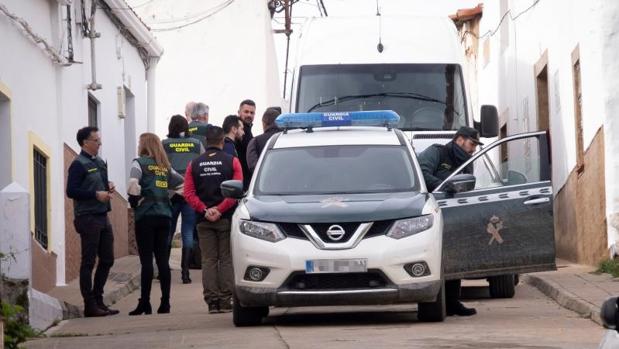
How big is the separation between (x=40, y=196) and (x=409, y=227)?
22.0 ft

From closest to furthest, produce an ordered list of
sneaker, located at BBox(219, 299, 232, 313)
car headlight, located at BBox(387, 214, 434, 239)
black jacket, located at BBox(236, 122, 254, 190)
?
car headlight, located at BBox(387, 214, 434, 239), sneaker, located at BBox(219, 299, 232, 313), black jacket, located at BBox(236, 122, 254, 190)

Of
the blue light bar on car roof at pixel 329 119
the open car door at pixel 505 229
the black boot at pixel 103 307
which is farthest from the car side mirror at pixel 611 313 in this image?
the black boot at pixel 103 307

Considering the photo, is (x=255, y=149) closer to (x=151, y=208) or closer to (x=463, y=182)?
(x=151, y=208)

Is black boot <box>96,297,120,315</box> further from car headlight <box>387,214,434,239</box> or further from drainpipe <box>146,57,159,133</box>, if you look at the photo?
drainpipe <box>146,57,159,133</box>

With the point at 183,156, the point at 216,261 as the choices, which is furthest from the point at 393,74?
the point at 216,261

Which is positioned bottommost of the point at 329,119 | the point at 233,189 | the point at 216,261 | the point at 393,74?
the point at 216,261

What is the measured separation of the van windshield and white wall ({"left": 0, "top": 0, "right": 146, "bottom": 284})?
10.0 feet

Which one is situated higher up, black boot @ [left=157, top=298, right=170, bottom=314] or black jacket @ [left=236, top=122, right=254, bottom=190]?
black jacket @ [left=236, top=122, right=254, bottom=190]

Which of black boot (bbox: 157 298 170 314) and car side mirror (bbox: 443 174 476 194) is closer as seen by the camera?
car side mirror (bbox: 443 174 476 194)

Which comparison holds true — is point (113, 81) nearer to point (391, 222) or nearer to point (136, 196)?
point (136, 196)

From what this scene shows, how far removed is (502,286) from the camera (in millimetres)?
15320

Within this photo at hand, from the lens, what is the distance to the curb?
12646 mm

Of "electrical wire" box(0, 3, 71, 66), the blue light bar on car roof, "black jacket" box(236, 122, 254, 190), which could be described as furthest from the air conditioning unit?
the blue light bar on car roof

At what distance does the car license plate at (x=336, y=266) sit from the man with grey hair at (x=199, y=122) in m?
6.86
